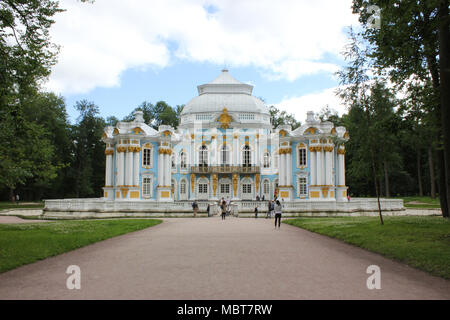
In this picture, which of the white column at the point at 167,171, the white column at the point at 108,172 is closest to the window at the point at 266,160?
the white column at the point at 167,171

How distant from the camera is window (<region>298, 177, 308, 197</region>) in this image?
1435 inches

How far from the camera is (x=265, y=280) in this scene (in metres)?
7.24

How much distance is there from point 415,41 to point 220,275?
34.3 ft

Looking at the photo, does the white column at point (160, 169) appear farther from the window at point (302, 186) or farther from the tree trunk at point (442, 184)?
the tree trunk at point (442, 184)

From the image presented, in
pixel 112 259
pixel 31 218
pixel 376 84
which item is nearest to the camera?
pixel 112 259

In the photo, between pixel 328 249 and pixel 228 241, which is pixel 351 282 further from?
pixel 228 241

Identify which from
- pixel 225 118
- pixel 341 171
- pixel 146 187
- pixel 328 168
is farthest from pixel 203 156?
pixel 341 171

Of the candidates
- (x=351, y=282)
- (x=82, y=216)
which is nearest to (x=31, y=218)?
(x=82, y=216)

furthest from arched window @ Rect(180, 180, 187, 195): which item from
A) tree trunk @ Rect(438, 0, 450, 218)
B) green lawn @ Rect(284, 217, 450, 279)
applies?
tree trunk @ Rect(438, 0, 450, 218)

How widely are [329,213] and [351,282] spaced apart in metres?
21.7

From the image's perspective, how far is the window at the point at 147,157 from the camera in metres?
36.7

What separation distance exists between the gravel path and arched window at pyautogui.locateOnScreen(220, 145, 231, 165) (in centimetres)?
3025

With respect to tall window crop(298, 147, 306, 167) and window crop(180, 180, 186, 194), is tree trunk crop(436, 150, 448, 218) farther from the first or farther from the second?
window crop(180, 180, 186, 194)
